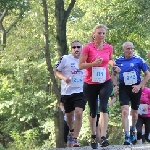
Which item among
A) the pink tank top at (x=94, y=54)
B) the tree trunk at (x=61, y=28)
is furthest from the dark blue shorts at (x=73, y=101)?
the tree trunk at (x=61, y=28)

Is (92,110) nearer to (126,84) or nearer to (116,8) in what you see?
(126,84)

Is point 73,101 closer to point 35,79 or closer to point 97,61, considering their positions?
point 97,61

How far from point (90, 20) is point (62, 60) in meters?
15.5

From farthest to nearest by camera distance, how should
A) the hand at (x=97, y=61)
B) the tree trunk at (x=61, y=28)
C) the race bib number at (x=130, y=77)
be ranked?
the tree trunk at (x=61, y=28) < the race bib number at (x=130, y=77) < the hand at (x=97, y=61)

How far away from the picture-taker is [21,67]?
2653 centimetres

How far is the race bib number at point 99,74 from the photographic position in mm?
6746

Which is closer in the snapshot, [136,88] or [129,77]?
[136,88]

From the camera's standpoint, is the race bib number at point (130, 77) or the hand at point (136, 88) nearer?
the hand at point (136, 88)

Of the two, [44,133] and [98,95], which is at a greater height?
[98,95]

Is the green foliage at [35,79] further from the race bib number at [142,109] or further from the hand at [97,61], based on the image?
the hand at [97,61]

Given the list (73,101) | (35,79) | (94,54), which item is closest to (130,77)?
(73,101)

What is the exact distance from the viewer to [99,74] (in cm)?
673

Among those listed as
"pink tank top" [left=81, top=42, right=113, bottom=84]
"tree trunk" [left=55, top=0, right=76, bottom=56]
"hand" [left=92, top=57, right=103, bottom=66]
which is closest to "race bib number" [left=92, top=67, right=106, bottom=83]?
"pink tank top" [left=81, top=42, right=113, bottom=84]

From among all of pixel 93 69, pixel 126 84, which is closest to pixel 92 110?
pixel 93 69
